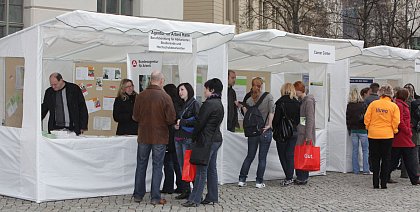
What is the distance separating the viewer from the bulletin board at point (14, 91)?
400 inches

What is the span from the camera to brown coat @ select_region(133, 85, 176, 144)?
371 inches

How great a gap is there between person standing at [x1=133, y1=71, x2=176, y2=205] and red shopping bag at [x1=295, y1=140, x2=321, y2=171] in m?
3.12

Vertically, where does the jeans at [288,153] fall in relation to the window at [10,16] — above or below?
below

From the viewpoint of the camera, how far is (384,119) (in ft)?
38.5

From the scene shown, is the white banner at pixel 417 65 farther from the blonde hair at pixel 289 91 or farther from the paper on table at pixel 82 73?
the paper on table at pixel 82 73

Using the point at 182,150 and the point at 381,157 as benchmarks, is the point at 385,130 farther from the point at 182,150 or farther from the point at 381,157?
the point at 182,150

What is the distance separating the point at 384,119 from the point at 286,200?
2.51 m

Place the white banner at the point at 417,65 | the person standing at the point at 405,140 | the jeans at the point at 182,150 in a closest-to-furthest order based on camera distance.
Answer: the jeans at the point at 182,150
the person standing at the point at 405,140
the white banner at the point at 417,65

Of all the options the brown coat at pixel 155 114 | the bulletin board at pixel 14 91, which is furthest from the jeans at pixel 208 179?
the bulletin board at pixel 14 91

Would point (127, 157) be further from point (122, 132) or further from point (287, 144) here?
point (287, 144)

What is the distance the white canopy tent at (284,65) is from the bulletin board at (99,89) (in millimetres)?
2169

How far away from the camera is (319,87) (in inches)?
538

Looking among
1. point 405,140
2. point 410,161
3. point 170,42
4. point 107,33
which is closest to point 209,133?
point 170,42

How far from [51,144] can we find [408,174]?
656 centimetres
